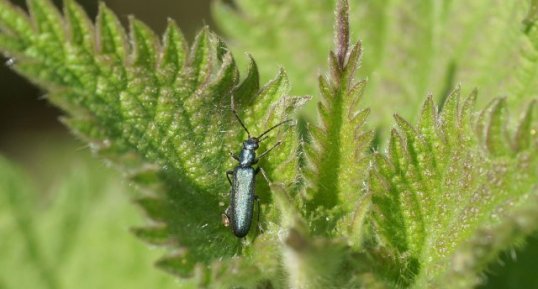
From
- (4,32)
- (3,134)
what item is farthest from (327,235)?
(3,134)

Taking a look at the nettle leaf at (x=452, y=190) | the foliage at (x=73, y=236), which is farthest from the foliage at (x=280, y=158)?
the foliage at (x=73, y=236)

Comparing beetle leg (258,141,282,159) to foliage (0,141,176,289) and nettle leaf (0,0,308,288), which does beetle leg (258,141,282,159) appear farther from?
foliage (0,141,176,289)

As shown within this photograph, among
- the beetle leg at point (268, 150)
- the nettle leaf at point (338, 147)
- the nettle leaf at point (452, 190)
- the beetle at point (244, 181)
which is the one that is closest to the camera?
the nettle leaf at point (452, 190)

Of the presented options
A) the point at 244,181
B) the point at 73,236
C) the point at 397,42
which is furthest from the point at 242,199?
the point at 73,236

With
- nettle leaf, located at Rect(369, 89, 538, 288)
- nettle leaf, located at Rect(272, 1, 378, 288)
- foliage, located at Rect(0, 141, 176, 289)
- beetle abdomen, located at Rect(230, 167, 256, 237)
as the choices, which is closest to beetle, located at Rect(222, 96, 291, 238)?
beetle abdomen, located at Rect(230, 167, 256, 237)

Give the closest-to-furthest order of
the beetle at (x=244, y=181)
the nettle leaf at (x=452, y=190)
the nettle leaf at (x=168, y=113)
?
the nettle leaf at (x=452, y=190) → the nettle leaf at (x=168, y=113) → the beetle at (x=244, y=181)

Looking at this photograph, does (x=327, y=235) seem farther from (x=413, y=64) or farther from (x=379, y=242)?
(x=413, y=64)

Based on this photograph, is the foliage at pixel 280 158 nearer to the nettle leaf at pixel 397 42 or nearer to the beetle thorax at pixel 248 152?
the beetle thorax at pixel 248 152
